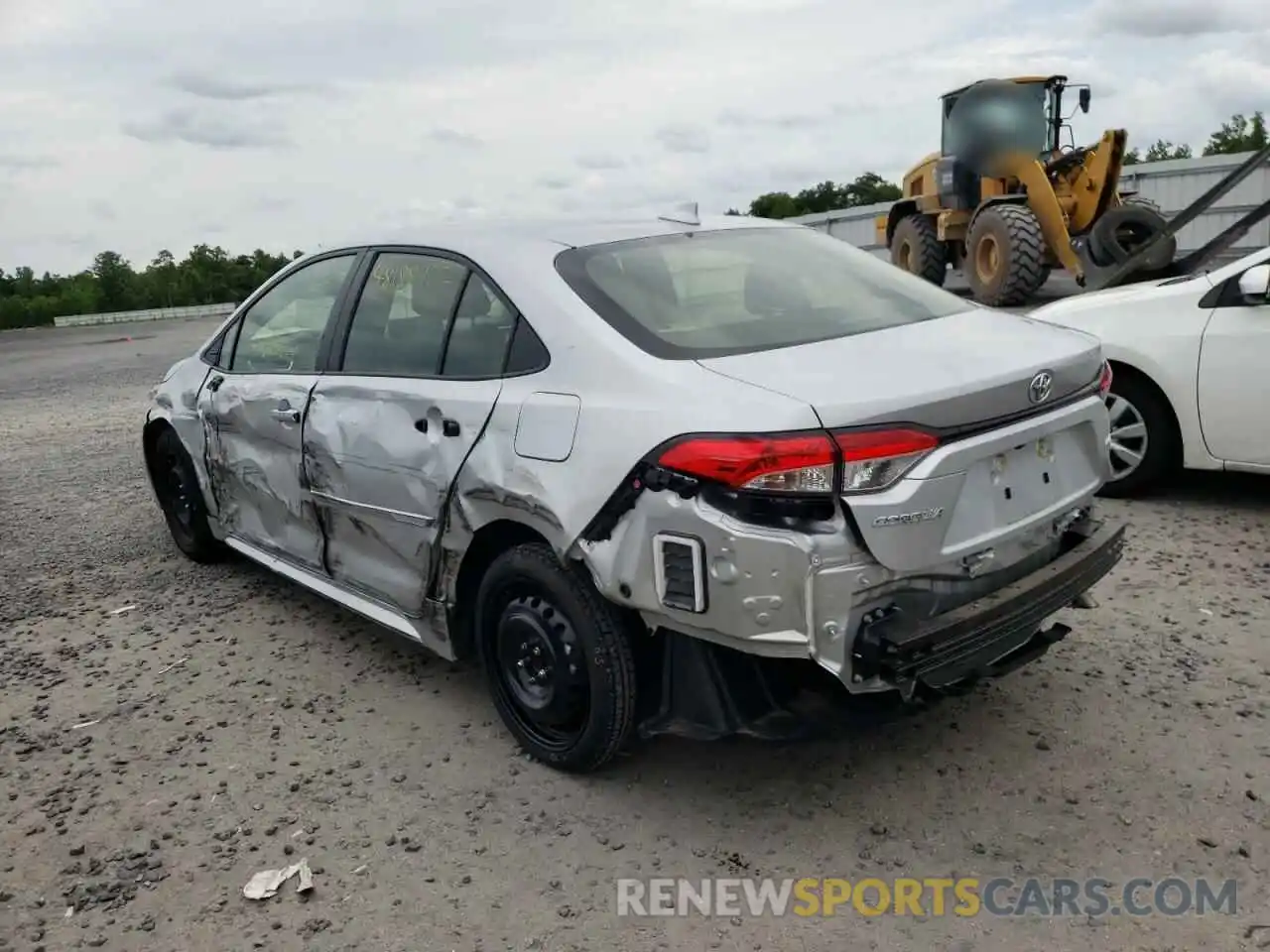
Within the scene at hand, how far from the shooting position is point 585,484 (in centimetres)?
290

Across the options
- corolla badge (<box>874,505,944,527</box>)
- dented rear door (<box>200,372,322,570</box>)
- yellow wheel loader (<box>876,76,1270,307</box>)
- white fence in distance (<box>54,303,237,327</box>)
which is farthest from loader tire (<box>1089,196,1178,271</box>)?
white fence in distance (<box>54,303,237,327</box>)

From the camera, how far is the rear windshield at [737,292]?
3125 mm

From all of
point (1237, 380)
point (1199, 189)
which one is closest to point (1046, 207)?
point (1199, 189)

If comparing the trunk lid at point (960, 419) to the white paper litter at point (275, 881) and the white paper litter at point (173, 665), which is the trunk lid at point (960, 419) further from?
the white paper litter at point (173, 665)

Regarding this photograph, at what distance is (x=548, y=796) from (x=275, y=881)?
79cm

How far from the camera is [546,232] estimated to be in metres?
3.65

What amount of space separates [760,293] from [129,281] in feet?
211

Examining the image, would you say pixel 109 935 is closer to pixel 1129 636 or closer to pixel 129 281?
pixel 1129 636

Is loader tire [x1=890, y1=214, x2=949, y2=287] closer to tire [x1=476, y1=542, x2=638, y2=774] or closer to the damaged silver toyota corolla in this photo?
the damaged silver toyota corolla

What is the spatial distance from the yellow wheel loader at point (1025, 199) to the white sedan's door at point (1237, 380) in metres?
6.24


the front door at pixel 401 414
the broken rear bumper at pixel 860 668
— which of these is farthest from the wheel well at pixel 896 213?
the broken rear bumper at pixel 860 668

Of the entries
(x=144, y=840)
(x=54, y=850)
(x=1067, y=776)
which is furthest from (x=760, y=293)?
(x=54, y=850)

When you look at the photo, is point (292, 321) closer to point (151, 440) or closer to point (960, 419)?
point (151, 440)

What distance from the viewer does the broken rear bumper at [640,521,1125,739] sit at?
8.68ft
